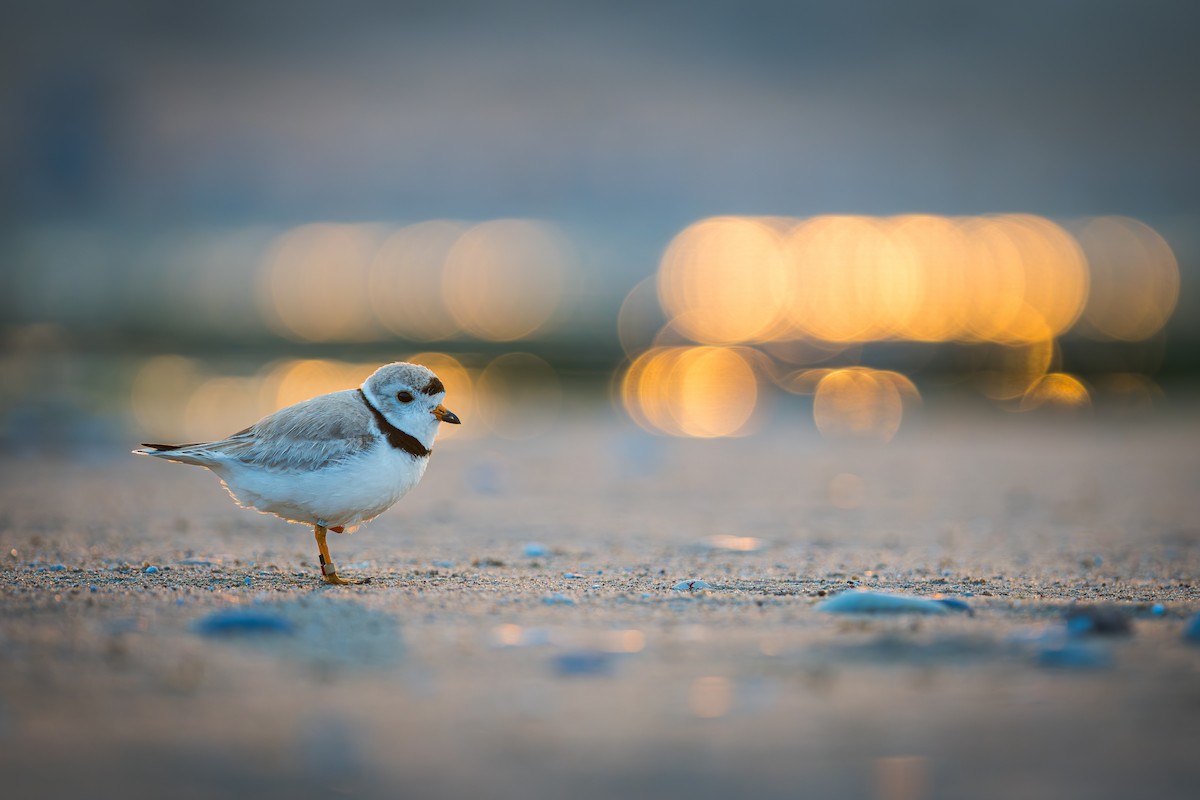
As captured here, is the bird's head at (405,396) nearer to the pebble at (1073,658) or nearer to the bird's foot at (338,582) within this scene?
the bird's foot at (338,582)

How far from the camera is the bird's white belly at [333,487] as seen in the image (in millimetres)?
4523

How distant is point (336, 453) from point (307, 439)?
0.17 meters

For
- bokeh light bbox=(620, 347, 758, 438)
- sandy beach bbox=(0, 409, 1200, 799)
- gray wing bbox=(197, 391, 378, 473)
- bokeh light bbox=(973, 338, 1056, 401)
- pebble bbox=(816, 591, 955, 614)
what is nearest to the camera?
sandy beach bbox=(0, 409, 1200, 799)

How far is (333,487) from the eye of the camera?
14.8 ft

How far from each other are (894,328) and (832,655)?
59.9 ft

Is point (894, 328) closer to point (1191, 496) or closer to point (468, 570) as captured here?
point (1191, 496)

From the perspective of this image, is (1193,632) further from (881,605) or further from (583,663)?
(583,663)

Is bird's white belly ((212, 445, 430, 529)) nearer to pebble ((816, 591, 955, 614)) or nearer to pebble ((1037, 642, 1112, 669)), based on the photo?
pebble ((816, 591, 955, 614))

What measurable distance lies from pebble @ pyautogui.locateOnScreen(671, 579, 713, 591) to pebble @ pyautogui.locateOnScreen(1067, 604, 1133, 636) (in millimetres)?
1451

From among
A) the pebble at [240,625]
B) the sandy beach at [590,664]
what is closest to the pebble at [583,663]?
the sandy beach at [590,664]

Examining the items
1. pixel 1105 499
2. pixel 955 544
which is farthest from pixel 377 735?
pixel 1105 499

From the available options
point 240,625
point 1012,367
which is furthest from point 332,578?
point 1012,367

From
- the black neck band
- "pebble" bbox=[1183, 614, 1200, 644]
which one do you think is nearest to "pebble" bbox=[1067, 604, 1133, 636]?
"pebble" bbox=[1183, 614, 1200, 644]

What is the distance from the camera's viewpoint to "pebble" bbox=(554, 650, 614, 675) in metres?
3.14
